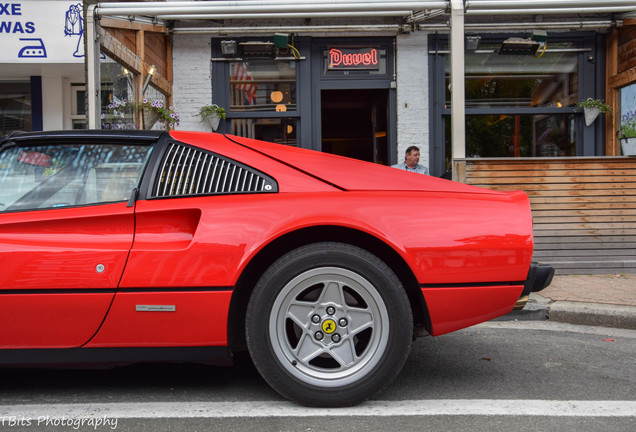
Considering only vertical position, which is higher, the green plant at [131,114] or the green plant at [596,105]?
the green plant at [596,105]

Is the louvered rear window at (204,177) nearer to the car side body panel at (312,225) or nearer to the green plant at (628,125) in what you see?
the car side body panel at (312,225)

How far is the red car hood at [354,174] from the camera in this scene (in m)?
2.68

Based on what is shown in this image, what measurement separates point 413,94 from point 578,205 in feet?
10.9

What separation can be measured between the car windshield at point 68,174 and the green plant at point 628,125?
651 cm

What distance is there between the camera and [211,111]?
835 centimetres

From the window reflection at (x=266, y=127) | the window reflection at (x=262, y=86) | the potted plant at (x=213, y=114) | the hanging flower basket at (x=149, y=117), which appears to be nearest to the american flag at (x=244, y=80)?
the window reflection at (x=262, y=86)

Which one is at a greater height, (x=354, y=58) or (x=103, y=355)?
(x=354, y=58)

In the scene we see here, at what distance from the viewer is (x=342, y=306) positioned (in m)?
2.51

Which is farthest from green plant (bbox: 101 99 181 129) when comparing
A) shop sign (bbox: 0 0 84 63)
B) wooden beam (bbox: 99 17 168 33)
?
shop sign (bbox: 0 0 84 63)

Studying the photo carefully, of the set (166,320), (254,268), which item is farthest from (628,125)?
(166,320)

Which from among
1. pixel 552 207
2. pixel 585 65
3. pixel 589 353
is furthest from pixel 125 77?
pixel 585 65

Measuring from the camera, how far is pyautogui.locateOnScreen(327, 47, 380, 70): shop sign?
8570mm

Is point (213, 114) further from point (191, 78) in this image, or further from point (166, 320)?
point (166, 320)

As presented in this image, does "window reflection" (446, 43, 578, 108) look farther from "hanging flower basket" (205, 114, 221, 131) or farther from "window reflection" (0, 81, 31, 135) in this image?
"window reflection" (0, 81, 31, 135)
